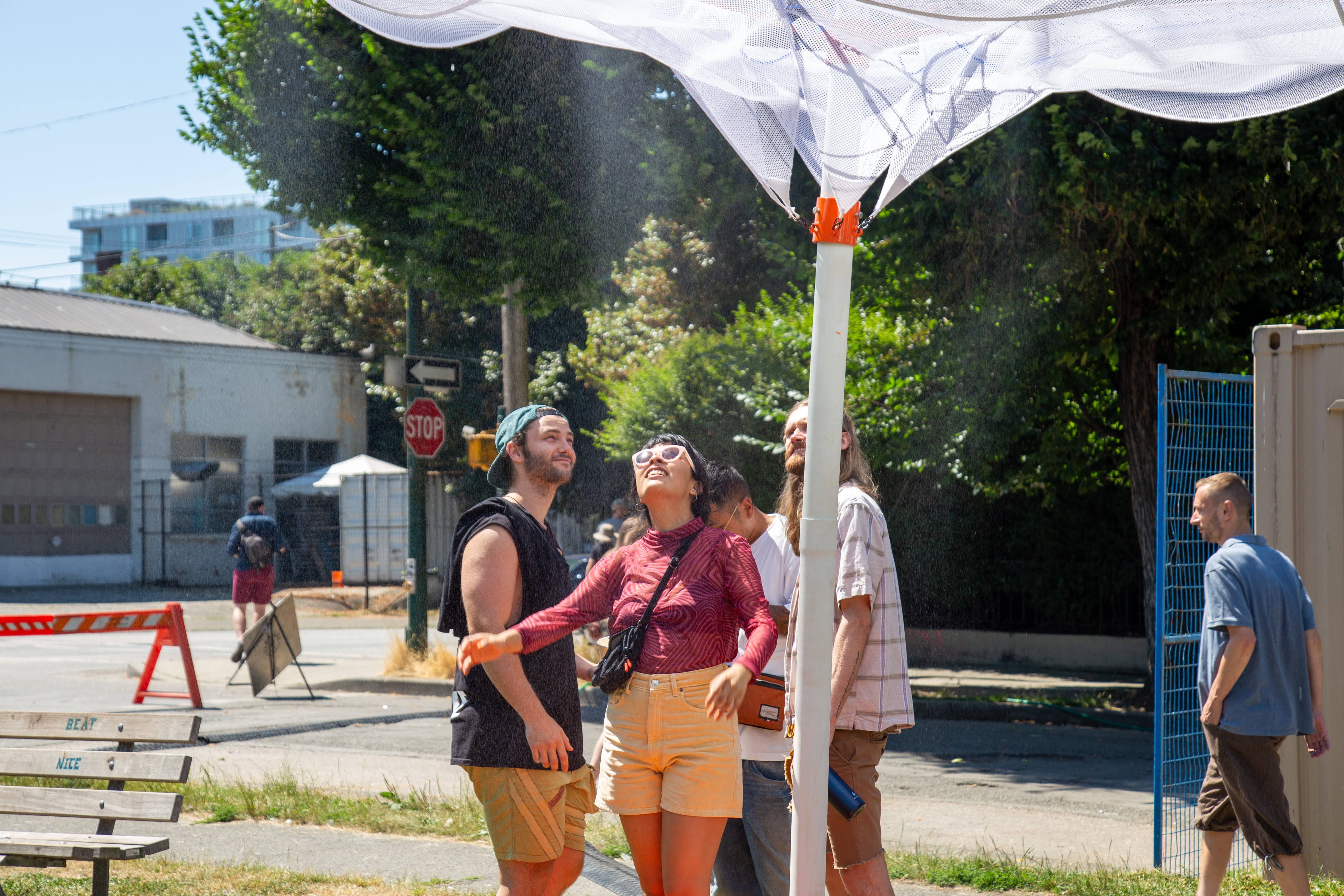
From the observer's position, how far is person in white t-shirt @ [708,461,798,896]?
4.26 m

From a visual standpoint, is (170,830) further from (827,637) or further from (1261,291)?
(1261,291)

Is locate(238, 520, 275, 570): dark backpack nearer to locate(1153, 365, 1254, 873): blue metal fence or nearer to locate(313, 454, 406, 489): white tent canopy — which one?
locate(1153, 365, 1254, 873): blue metal fence

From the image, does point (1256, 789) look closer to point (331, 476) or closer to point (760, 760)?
point (760, 760)

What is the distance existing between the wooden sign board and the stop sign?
82.9 inches

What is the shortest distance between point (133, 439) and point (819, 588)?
30.7 meters

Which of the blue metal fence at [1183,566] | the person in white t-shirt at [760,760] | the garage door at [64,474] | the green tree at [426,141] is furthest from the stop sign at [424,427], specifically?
the garage door at [64,474]

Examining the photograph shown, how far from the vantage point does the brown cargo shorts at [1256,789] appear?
4.85m

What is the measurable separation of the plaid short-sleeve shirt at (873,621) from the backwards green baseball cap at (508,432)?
3.26 feet

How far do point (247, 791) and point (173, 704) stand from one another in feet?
17.3

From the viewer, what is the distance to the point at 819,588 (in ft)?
10.0

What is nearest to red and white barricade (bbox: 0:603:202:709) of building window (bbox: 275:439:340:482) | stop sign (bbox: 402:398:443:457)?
A: stop sign (bbox: 402:398:443:457)

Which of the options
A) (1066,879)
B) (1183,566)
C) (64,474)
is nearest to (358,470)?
(64,474)

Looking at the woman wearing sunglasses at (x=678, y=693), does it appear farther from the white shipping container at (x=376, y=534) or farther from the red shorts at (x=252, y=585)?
the white shipping container at (x=376, y=534)

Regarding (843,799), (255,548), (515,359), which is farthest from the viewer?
(255,548)
